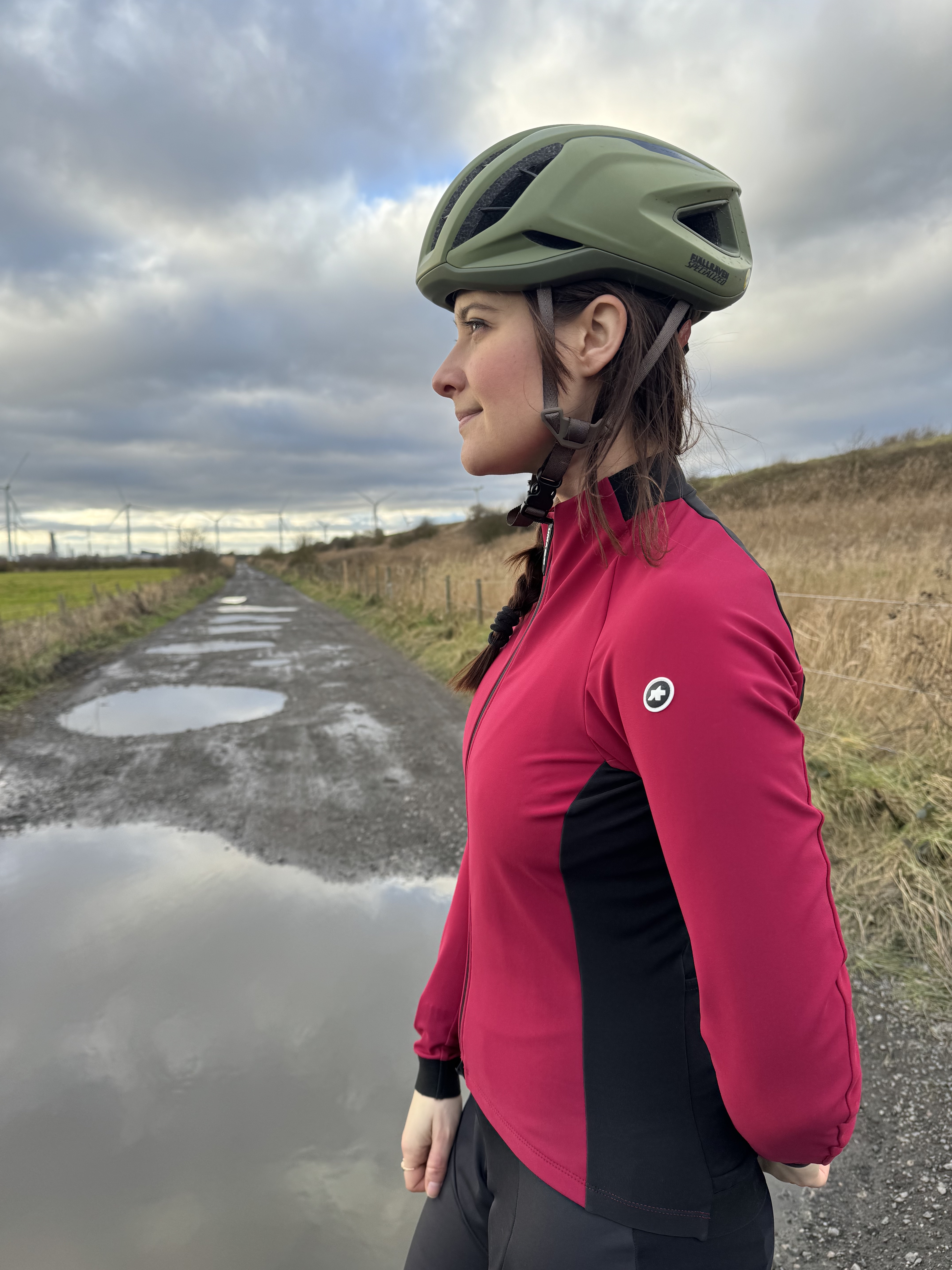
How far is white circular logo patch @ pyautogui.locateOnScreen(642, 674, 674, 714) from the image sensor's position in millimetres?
687

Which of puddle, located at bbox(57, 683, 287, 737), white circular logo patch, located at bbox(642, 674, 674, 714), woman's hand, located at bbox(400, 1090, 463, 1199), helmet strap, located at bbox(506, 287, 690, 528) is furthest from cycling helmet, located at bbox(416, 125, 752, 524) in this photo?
puddle, located at bbox(57, 683, 287, 737)

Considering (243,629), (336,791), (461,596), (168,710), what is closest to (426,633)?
(461,596)

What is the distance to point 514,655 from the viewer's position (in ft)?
3.50

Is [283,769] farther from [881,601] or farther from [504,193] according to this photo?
[504,193]

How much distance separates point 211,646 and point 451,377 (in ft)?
44.3

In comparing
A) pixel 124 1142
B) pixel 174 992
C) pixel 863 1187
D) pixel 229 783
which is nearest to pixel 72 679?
pixel 229 783

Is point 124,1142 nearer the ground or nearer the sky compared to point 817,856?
nearer the ground

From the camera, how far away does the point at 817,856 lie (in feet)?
2.32

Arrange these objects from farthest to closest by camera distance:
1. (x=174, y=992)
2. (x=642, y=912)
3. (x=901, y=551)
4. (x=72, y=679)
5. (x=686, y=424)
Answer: (x=72, y=679)
(x=901, y=551)
(x=174, y=992)
(x=686, y=424)
(x=642, y=912)

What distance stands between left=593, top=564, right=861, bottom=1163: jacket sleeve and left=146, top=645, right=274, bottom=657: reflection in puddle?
42.0 feet

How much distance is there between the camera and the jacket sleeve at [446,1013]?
126cm

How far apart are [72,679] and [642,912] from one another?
1169 cm

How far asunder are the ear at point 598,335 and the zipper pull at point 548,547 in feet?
0.84

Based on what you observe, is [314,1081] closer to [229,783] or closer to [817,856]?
[817,856]
